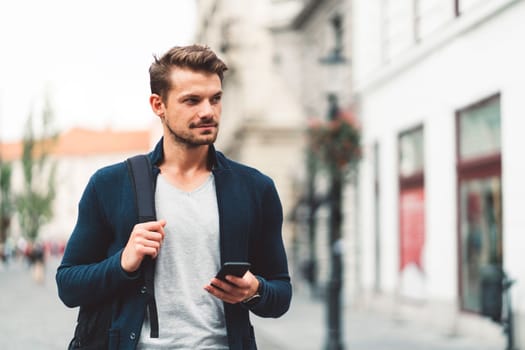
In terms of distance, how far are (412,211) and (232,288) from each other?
15195mm

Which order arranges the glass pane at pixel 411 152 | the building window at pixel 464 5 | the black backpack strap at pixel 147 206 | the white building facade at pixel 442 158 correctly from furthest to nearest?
the glass pane at pixel 411 152
the building window at pixel 464 5
the white building facade at pixel 442 158
the black backpack strap at pixel 147 206

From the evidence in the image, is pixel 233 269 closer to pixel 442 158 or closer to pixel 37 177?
pixel 442 158

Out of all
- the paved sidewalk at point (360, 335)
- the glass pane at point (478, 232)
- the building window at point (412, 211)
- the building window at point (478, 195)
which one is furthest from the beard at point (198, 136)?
the building window at point (412, 211)

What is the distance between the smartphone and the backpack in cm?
24

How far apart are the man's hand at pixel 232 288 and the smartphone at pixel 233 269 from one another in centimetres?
1

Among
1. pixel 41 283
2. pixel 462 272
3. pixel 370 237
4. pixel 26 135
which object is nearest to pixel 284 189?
pixel 41 283

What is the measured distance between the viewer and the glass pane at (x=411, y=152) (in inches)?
691

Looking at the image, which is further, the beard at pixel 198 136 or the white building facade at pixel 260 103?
the white building facade at pixel 260 103

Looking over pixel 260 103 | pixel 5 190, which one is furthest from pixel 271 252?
pixel 5 190

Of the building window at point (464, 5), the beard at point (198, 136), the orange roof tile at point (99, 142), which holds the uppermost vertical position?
the orange roof tile at point (99, 142)

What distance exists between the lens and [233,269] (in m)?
2.65

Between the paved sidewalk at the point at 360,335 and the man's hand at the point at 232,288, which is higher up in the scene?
the man's hand at the point at 232,288

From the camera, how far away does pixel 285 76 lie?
33406mm

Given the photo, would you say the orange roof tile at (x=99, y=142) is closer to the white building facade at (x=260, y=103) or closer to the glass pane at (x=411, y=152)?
the white building facade at (x=260, y=103)
